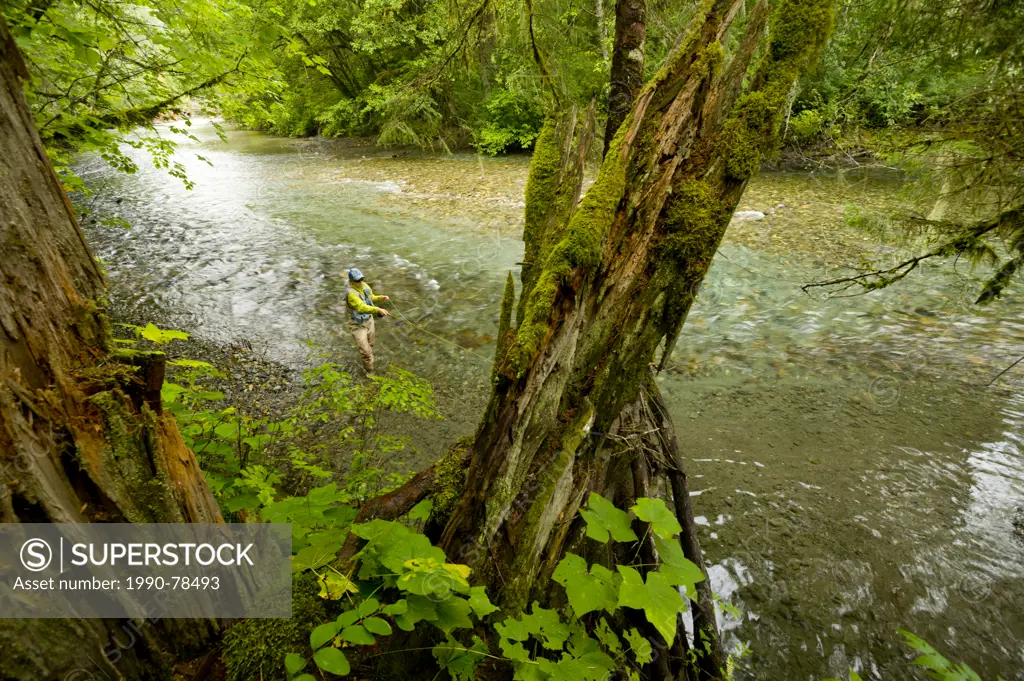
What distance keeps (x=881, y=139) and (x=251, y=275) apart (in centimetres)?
1224

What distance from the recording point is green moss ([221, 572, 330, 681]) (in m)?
1.88

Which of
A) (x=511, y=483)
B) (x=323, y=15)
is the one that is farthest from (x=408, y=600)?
(x=323, y=15)

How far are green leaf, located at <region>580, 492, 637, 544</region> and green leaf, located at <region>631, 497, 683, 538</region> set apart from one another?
0.10 metres

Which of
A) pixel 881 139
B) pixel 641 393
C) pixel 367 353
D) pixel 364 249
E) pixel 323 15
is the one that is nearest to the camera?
pixel 641 393

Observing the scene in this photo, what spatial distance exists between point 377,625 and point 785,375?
7623mm

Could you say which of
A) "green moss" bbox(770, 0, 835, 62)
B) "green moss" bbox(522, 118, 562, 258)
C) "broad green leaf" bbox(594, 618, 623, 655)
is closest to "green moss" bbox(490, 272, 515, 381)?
"green moss" bbox(522, 118, 562, 258)

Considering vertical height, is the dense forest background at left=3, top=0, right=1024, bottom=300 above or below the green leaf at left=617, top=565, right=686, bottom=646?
above

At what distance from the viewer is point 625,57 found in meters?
4.72

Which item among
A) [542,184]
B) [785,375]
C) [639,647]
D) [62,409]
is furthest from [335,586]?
[785,375]

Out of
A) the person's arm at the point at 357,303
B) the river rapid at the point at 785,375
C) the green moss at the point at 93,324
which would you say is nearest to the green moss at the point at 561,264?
the green moss at the point at 93,324

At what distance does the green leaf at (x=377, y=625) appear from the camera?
1.70 meters

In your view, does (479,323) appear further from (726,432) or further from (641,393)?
(641,393)

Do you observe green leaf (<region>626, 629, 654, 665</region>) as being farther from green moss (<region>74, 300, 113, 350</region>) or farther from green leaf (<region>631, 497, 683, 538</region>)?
green moss (<region>74, 300, 113, 350</region>)

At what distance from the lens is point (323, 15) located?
→ 23.9 m
